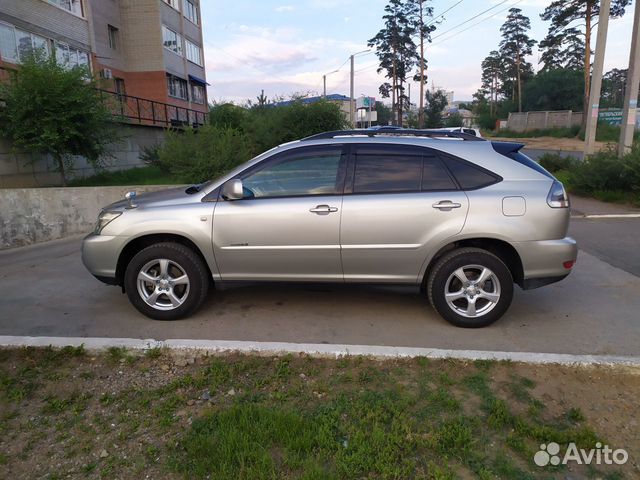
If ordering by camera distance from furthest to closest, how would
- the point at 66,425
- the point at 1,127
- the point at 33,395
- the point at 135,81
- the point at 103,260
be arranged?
the point at 135,81
the point at 1,127
the point at 103,260
the point at 33,395
the point at 66,425

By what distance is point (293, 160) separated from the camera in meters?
4.63

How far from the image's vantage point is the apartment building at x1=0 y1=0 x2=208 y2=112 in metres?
19.8

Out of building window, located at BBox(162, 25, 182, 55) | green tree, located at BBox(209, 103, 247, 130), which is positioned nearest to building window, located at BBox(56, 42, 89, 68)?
green tree, located at BBox(209, 103, 247, 130)

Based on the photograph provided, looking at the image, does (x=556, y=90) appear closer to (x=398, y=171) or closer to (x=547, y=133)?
(x=547, y=133)

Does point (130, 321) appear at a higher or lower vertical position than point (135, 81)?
lower

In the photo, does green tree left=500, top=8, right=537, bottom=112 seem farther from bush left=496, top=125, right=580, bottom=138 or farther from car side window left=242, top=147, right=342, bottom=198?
car side window left=242, top=147, right=342, bottom=198

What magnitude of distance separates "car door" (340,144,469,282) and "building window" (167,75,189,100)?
103 feet

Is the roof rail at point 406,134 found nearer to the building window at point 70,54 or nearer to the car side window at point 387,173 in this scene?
the car side window at point 387,173

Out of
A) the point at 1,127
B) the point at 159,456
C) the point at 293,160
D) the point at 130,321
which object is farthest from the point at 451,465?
the point at 1,127

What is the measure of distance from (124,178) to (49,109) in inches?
215

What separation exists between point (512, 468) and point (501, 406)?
52 centimetres

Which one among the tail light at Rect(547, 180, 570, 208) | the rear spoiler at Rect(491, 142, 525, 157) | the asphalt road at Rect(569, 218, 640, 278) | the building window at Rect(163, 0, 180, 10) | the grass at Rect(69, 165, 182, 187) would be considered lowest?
the asphalt road at Rect(569, 218, 640, 278)

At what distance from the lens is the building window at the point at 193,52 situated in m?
36.8

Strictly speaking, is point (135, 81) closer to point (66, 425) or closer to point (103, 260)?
point (103, 260)
